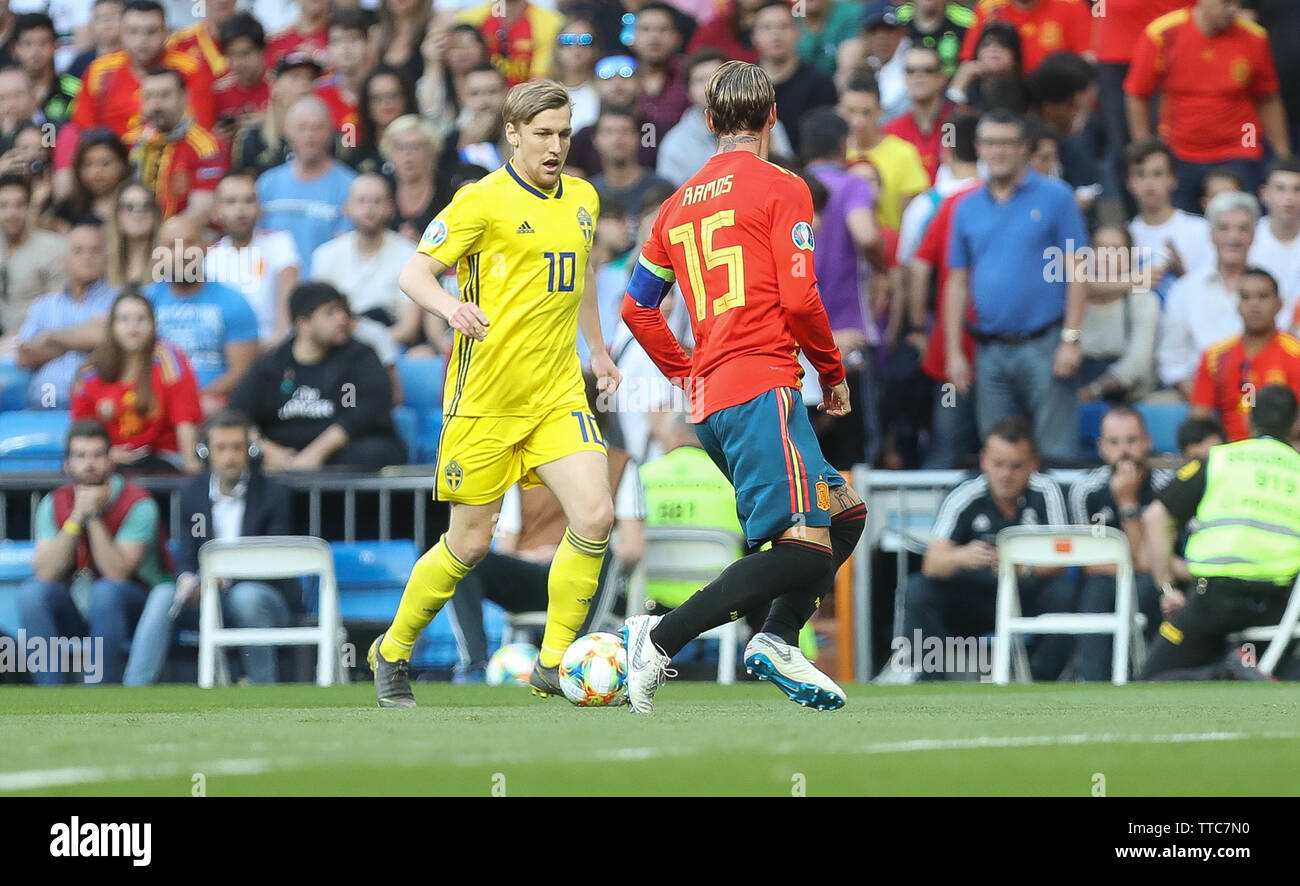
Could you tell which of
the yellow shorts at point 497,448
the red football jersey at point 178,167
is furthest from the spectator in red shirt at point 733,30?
the yellow shorts at point 497,448

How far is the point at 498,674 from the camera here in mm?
11008

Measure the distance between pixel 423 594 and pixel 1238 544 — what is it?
493cm

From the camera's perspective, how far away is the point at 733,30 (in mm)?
15250

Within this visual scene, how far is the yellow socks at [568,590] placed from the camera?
26.6ft

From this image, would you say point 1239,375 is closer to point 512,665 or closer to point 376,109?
point 512,665

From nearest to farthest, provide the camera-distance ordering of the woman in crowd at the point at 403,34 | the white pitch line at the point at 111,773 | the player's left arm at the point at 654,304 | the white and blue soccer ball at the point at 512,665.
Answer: the white pitch line at the point at 111,773 < the player's left arm at the point at 654,304 < the white and blue soccer ball at the point at 512,665 < the woman in crowd at the point at 403,34

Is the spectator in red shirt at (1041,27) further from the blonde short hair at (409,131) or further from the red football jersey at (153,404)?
the red football jersey at (153,404)

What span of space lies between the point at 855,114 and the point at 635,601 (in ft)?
13.4

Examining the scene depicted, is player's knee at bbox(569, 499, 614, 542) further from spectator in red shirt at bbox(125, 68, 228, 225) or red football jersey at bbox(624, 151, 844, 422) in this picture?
spectator in red shirt at bbox(125, 68, 228, 225)

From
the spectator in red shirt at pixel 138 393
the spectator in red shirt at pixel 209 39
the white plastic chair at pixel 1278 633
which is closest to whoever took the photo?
the white plastic chair at pixel 1278 633

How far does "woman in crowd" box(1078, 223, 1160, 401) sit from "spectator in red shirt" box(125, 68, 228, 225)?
21.5ft

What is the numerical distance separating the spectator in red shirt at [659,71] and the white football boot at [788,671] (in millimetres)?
8136

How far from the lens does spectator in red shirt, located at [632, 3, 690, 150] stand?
14461mm
